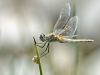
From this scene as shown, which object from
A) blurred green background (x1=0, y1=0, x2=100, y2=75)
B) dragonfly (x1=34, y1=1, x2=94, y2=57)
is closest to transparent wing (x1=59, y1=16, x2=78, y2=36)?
dragonfly (x1=34, y1=1, x2=94, y2=57)

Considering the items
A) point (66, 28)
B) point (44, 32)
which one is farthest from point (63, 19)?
point (44, 32)

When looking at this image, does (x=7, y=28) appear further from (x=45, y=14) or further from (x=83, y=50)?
(x=83, y=50)

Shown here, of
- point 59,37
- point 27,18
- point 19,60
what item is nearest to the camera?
point 59,37

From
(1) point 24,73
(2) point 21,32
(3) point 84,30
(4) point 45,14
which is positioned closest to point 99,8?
(3) point 84,30

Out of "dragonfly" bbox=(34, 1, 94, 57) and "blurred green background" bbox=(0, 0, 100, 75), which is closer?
"dragonfly" bbox=(34, 1, 94, 57)

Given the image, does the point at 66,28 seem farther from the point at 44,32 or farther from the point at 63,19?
the point at 44,32

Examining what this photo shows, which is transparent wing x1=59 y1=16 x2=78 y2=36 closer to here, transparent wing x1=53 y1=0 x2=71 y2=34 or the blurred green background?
transparent wing x1=53 y1=0 x2=71 y2=34
